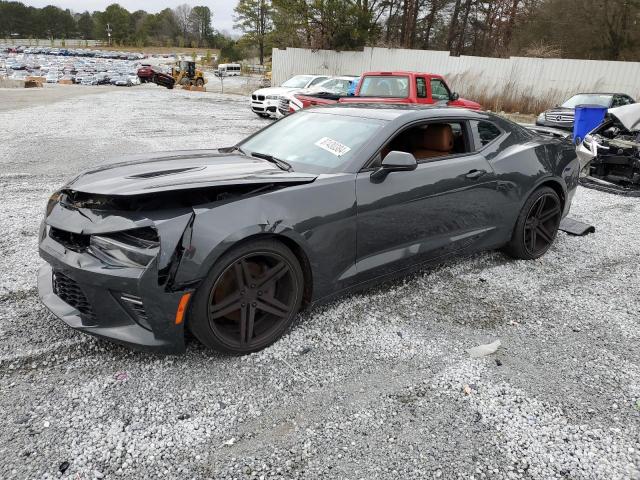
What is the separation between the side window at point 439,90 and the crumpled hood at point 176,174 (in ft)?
28.4

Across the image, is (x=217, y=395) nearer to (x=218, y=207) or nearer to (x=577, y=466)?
(x=218, y=207)

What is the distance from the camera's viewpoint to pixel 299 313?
10.4 ft

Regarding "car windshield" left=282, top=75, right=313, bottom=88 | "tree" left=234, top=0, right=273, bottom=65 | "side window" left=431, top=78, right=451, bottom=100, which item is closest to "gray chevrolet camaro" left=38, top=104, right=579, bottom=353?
"side window" left=431, top=78, right=451, bottom=100

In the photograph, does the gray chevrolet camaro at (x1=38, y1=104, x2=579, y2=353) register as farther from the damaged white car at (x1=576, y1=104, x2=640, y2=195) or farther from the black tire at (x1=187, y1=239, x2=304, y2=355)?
the damaged white car at (x1=576, y1=104, x2=640, y2=195)

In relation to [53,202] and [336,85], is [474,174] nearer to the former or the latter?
[53,202]

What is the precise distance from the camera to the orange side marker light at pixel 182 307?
2352 millimetres

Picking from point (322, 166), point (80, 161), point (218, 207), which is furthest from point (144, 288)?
point (80, 161)

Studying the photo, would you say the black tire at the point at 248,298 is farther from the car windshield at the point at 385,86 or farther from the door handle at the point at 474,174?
the car windshield at the point at 385,86

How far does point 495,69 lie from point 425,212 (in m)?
22.6

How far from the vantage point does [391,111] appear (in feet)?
11.6

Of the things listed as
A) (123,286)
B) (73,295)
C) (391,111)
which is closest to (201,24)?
(391,111)

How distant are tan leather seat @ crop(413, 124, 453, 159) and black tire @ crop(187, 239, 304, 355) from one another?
1681mm

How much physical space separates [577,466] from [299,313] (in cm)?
177

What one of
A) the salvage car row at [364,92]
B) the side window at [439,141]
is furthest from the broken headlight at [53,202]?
the salvage car row at [364,92]
